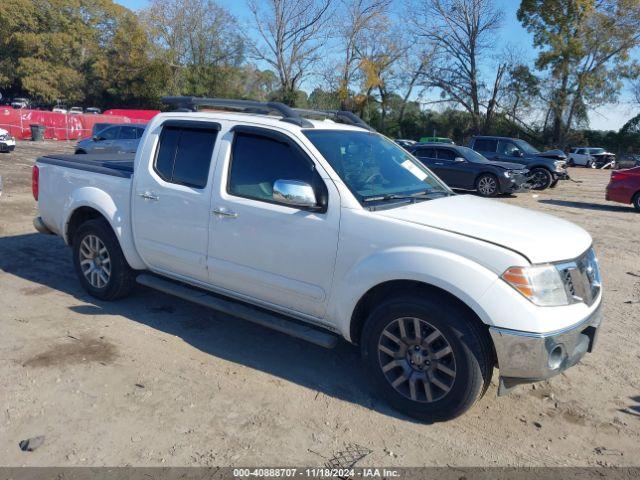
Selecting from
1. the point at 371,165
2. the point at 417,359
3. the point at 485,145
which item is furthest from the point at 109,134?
the point at 417,359

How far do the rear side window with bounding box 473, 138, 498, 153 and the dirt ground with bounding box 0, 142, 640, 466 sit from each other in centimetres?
1607

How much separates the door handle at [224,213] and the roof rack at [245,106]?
845mm

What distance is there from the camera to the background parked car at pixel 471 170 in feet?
54.6

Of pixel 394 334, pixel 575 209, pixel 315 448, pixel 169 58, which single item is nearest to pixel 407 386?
pixel 394 334

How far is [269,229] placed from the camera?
13.3 feet

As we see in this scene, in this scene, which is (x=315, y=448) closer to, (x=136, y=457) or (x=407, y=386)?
(x=407, y=386)

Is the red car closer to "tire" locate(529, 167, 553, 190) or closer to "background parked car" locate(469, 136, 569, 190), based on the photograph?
"background parked car" locate(469, 136, 569, 190)

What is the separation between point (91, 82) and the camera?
56.7 metres

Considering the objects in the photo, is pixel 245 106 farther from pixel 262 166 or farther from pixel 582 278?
pixel 582 278

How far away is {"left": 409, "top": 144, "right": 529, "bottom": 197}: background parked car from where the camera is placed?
54.6 ft

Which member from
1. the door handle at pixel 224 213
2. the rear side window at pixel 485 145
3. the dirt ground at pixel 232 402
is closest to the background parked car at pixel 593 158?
the rear side window at pixel 485 145

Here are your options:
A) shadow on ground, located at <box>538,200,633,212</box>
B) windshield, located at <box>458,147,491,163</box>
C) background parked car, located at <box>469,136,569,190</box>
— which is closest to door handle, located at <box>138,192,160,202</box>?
shadow on ground, located at <box>538,200,633,212</box>

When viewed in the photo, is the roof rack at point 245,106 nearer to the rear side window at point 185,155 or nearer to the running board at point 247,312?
the rear side window at point 185,155

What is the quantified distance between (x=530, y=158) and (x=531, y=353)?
18518 millimetres
